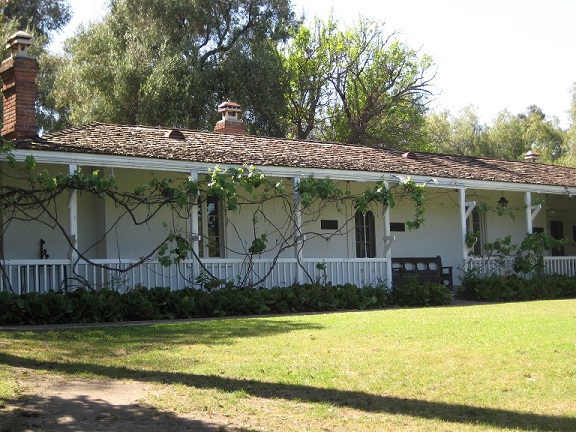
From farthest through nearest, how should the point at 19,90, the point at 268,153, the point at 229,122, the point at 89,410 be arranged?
the point at 229,122 → the point at 268,153 → the point at 19,90 → the point at 89,410

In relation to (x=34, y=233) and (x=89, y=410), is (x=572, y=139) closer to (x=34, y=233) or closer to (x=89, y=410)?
(x=34, y=233)

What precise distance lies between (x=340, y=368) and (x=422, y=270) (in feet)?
41.2

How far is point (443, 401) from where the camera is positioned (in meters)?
7.29

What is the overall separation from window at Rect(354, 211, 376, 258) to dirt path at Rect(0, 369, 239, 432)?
14.3m

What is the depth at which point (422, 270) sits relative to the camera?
68.7ft

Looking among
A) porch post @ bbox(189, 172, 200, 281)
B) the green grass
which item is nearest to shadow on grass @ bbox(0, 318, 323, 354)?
the green grass

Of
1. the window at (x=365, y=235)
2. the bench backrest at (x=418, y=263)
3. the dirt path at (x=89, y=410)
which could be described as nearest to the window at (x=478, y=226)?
the bench backrest at (x=418, y=263)

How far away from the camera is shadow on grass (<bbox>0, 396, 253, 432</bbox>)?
6289 mm

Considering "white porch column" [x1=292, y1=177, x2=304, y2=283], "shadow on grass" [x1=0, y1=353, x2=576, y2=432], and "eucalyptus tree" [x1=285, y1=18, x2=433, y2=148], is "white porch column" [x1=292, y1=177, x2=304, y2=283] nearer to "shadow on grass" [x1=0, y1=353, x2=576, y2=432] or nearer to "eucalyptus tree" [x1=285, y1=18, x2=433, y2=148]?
"shadow on grass" [x1=0, y1=353, x2=576, y2=432]

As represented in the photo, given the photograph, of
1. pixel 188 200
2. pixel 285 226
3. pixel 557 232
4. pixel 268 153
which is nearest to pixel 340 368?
pixel 188 200

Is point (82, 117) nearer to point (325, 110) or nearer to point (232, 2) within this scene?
point (232, 2)

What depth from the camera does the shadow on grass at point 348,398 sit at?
21.7ft

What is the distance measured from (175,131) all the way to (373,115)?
890 inches

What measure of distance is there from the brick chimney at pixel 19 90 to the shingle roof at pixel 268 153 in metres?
0.59
